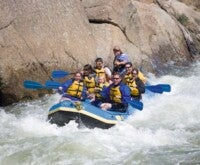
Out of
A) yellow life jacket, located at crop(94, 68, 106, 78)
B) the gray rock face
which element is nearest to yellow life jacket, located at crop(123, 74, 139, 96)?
yellow life jacket, located at crop(94, 68, 106, 78)

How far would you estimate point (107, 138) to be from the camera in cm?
796

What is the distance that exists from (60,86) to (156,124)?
79.0 inches

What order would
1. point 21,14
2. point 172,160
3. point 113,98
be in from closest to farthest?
point 172,160 → point 113,98 → point 21,14

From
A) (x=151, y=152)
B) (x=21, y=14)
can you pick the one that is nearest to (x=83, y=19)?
(x=21, y=14)

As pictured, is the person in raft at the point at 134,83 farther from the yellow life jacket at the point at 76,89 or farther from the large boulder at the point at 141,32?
the large boulder at the point at 141,32

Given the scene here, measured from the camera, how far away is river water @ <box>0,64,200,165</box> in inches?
280

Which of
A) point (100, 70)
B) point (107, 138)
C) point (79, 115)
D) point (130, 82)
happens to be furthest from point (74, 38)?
point (107, 138)

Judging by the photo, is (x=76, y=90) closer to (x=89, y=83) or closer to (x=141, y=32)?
(x=89, y=83)

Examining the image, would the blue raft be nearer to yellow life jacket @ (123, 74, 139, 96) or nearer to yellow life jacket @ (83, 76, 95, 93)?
yellow life jacket @ (83, 76, 95, 93)

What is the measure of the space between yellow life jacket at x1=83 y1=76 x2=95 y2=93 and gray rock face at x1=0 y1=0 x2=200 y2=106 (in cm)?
172

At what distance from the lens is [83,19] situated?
Answer: 12656mm

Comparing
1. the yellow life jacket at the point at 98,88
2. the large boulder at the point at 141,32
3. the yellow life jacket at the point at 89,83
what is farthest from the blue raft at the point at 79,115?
the large boulder at the point at 141,32

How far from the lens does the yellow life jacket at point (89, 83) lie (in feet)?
31.8

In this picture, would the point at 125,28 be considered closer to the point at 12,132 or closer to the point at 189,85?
the point at 189,85
